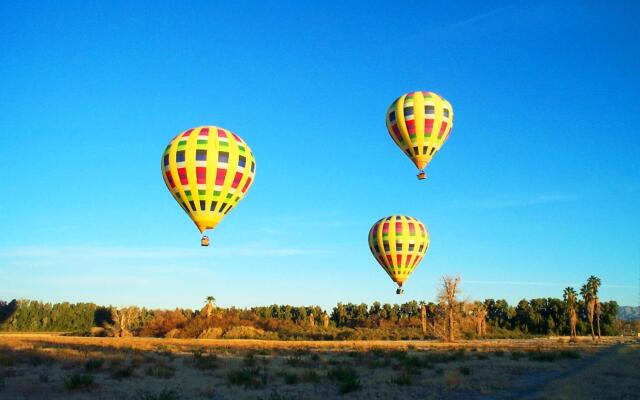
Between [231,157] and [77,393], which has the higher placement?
[231,157]

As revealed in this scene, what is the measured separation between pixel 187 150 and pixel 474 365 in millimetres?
21680

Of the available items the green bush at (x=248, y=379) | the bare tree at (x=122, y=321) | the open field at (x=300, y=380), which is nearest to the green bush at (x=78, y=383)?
the open field at (x=300, y=380)

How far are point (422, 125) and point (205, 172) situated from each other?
1808cm

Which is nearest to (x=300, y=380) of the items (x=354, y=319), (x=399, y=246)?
(x=399, y=246)

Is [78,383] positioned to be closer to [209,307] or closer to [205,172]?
[205,172]

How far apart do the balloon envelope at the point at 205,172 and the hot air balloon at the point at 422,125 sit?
14.2 meters

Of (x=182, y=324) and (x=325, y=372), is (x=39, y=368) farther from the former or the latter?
(x=182, y=324)

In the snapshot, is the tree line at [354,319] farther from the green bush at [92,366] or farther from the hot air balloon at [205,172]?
the green bush at [92,366]

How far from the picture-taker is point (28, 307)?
120688mm

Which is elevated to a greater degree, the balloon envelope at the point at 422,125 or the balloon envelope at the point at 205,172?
the balloon envelope at the point at 422,125

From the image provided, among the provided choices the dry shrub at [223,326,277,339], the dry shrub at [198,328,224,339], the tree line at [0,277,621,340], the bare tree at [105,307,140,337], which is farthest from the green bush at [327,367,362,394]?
the bare tree at [105,307,140,337]

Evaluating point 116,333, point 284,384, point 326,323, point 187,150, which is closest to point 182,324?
point 116,333

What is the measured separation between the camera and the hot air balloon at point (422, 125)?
134 ft

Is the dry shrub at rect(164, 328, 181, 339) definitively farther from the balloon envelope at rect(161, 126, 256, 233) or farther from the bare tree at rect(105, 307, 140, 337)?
the balloon envelope at rect(161, 126, 256, 233)
